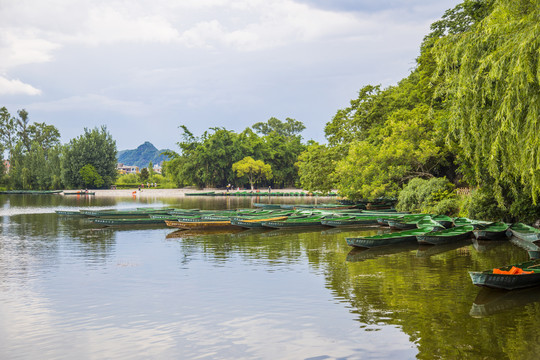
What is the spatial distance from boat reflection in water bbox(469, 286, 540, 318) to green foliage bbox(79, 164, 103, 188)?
4085 inches

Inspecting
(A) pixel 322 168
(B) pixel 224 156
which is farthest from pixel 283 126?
(A) pixel 322 168

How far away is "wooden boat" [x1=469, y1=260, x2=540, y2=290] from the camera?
475 inches

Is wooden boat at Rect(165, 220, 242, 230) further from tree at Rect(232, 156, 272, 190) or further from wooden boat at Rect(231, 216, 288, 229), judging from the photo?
tree at Rect(232, 156, 272, 190)

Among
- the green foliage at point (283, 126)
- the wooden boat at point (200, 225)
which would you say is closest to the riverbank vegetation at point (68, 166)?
the green foliage at point (283, 126)

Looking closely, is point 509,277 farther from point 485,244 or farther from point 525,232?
point 485,244

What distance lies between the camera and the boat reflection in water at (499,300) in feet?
38.1

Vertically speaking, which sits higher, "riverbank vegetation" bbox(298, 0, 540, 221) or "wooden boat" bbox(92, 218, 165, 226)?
"riverbank vegetation" bbox(298, 0, 540, 221)

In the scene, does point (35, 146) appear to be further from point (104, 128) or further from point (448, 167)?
point (448, 167)

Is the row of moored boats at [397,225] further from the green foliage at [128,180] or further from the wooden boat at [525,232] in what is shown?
the green foliage at [128,180]

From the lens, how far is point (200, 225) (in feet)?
97.3

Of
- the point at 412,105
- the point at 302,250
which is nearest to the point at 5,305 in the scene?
the point at 302,250

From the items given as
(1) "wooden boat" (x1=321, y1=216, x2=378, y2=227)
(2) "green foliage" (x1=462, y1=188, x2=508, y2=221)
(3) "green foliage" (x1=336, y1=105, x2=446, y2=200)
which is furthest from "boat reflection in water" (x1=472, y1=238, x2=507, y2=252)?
(3) "green foliage" (x1=336, y1=105, x2=446, y2=200)

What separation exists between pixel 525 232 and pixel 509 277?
10333 millimetres

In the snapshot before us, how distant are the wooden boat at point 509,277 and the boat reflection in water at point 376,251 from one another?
278 inches
